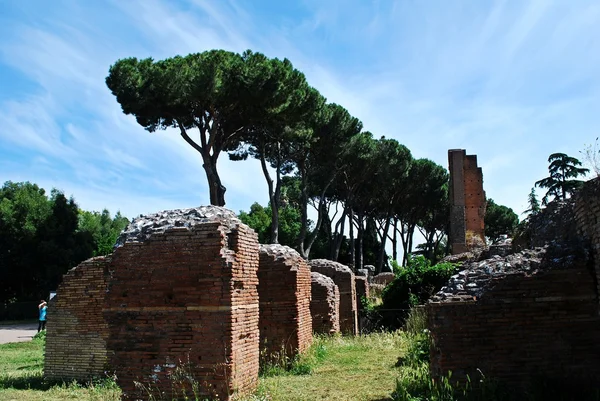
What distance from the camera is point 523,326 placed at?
20.1 ft

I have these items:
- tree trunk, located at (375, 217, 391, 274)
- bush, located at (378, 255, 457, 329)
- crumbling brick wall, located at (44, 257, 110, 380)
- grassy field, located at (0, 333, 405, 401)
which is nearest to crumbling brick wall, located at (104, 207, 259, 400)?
grassy field, located at (0, 333, 405, 401)

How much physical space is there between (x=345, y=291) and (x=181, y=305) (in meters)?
9.79

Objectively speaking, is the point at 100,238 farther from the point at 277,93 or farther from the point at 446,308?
the point at 446,308

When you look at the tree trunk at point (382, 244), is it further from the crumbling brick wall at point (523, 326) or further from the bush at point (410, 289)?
the crumbling brick wall at point (523, 326)

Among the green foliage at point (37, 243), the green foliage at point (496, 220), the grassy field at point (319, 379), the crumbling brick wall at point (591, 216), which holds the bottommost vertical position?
the grassy field at point (319, 379)

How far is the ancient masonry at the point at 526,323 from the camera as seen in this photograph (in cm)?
604

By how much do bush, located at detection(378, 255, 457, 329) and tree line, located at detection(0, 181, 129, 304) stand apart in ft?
65.8

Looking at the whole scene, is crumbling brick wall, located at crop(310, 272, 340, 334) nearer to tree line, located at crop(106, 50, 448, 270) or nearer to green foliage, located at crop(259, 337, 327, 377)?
green foliage, located at crop(259, 337, 327, 377)

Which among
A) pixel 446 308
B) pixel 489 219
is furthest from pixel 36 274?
pixel 489 219

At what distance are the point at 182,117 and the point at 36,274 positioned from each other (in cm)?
1830

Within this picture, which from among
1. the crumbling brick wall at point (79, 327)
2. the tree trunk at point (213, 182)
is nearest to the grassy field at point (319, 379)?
the crumbling brick wall at point (79, 327)

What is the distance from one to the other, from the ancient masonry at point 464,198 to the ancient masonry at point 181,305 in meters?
26.0

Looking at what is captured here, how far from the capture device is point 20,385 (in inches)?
409

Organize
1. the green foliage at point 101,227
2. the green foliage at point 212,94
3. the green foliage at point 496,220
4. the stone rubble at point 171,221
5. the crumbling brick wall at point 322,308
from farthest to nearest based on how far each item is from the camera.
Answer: the green foliage at point 496,220
the green foliage at point 101,227
the green foliage at point 212,94
the crumbling brick wall at point 322,308
the stone rubble at point 171,221
